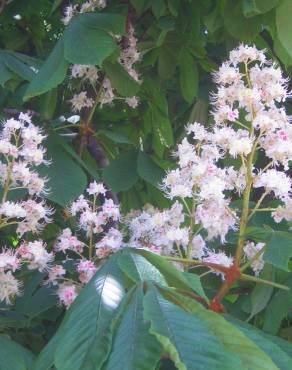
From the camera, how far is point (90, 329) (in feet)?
2.75

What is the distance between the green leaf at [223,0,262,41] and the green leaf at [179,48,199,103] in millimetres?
286

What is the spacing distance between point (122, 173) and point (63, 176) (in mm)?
216

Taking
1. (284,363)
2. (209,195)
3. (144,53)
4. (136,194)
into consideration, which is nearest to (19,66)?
(144,53)

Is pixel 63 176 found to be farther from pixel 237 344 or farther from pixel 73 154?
pixel 237 344

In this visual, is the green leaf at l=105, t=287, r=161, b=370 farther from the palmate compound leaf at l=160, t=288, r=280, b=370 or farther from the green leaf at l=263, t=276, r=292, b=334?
the green leaf at l=263, t=276, r=292, b=334

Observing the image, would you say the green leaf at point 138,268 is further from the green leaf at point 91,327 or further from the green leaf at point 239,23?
the green leaf at point 239,23

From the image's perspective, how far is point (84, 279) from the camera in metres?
1.29

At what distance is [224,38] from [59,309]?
1029mm

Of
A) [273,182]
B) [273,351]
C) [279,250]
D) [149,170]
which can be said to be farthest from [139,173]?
[273,351]

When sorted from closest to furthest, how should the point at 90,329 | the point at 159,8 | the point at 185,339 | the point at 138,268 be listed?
the point at 185,339
the point at 90,329
the point at 138,268
the point at 159,8

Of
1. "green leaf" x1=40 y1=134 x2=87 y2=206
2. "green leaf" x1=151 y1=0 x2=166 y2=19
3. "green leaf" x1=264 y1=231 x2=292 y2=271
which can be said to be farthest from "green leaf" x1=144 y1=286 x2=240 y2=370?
"green leaf" x1=151 y1=0 x2=166 y2=19

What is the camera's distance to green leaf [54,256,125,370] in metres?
0.79

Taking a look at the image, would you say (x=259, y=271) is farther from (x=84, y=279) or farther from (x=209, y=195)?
(x=84, y=279)

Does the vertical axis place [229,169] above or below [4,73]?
below
